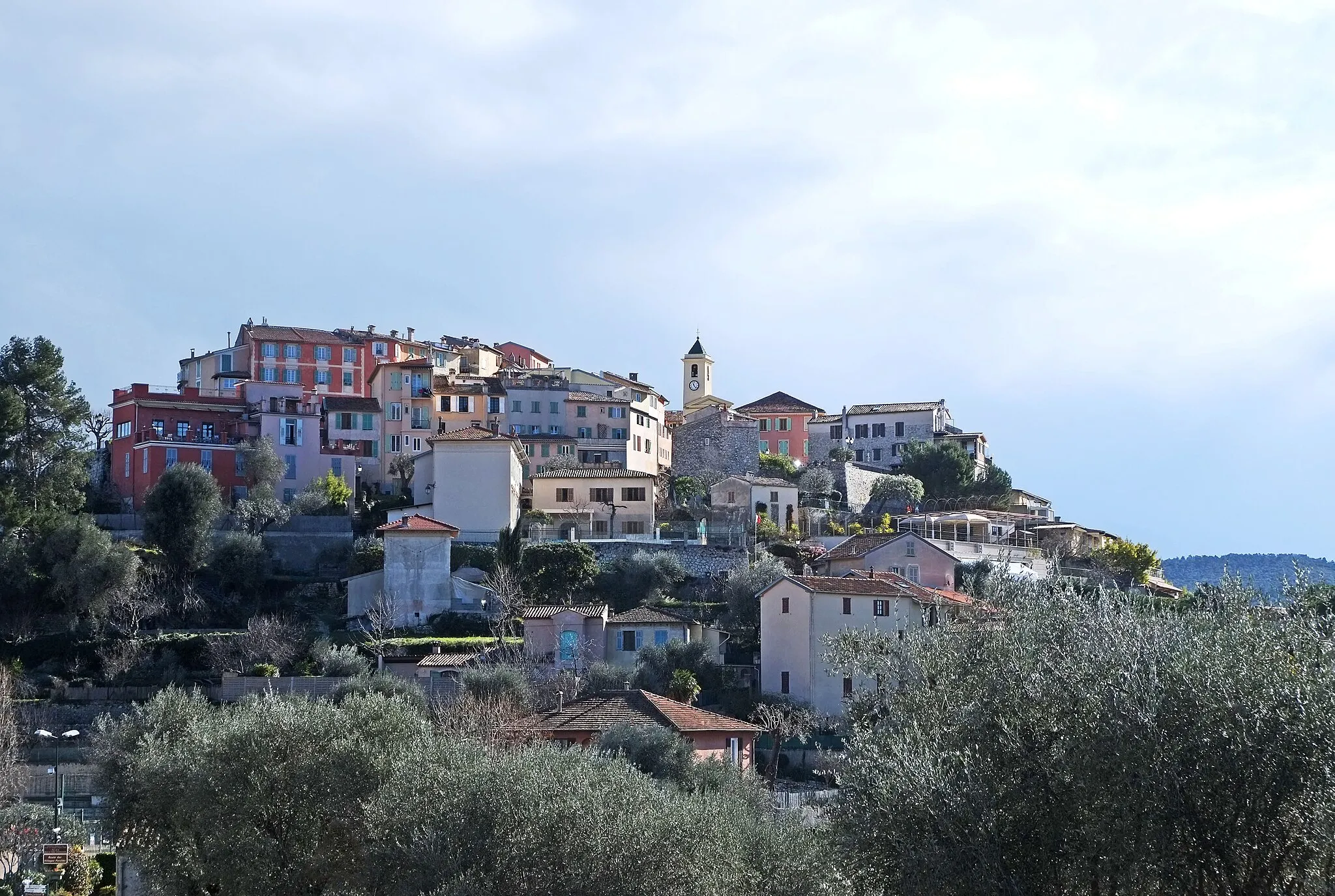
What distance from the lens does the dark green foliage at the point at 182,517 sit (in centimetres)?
6912

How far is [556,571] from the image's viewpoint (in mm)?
67125

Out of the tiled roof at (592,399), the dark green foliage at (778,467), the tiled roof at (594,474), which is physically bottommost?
the tiled roof at (594,474)

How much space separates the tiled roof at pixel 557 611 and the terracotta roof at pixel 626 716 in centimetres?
1022

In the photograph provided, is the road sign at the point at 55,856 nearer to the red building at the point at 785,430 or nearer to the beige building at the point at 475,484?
the beige building at the point at 475,484

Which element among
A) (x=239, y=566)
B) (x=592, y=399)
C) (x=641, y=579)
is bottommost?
(x=641, y=579)

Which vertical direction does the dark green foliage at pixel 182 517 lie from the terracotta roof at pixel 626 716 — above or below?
above

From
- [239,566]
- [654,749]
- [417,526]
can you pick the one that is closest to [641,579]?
[417,526]

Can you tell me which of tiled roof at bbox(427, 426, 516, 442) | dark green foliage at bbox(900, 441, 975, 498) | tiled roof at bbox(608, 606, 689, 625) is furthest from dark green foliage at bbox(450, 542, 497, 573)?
dark green foliage at bbox(900, 441, 975, 498)

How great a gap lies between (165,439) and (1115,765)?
64.2 m

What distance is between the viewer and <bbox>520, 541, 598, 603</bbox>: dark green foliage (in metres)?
66.7

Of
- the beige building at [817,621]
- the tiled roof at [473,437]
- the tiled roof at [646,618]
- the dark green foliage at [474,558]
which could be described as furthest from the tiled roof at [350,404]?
the beige building at [817,621]

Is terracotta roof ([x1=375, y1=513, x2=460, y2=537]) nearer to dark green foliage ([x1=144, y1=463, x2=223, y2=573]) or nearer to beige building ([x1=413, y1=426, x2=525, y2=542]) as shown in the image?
beige building ([x1=413, y1=426, x2=525, y2=542])

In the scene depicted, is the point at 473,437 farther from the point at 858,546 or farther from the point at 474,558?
the point at 858,546

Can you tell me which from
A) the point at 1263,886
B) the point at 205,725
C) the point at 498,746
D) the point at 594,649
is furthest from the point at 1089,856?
the point at 594,649
